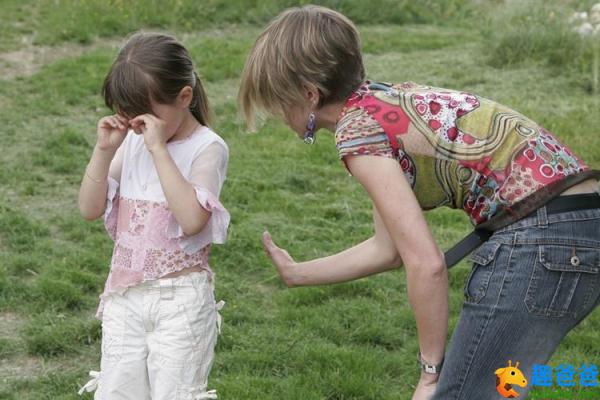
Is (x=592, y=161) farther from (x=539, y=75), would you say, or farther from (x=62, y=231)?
(x=62, y=231)

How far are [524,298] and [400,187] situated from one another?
40 centimetres

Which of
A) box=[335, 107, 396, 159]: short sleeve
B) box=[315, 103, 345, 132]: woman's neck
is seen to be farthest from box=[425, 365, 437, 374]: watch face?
box=[315, 103, 345, 132]: woman's neck

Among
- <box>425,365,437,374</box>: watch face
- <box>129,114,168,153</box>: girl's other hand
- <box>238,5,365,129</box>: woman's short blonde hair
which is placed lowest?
<box>425,365,437,374</box>: watch face

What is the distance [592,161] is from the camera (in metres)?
6.72

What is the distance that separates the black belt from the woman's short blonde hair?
1.56 feet

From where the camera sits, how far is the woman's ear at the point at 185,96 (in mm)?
2916

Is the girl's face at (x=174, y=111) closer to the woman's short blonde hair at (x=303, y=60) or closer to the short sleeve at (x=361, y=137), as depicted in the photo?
the woman's short blonde hair at (x=303, y=60)

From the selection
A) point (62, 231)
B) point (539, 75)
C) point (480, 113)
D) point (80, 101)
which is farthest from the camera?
point (539, 75)

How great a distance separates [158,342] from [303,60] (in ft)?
3.11

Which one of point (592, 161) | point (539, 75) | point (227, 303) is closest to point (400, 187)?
point (227, 303)

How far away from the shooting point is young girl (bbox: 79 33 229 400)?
2859mm

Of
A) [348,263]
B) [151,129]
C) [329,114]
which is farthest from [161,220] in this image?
[329,114]

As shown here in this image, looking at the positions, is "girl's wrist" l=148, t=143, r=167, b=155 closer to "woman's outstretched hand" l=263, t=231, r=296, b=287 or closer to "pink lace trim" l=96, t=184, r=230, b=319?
"pink lace trim" l=96, t=184, r=230, b=319

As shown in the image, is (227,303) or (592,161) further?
(592,161)
